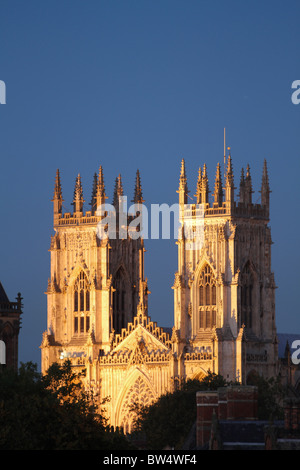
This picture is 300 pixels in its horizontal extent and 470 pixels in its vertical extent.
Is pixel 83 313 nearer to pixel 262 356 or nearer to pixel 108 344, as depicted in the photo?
pixel 108 344

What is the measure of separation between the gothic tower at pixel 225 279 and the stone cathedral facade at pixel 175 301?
0.07m

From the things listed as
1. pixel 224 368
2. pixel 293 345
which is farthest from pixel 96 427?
pixel 293 345

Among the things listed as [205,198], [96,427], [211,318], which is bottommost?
[96,427]

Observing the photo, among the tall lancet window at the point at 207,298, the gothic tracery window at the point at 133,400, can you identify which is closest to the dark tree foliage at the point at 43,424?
the tall lancet window at the point at 207,298

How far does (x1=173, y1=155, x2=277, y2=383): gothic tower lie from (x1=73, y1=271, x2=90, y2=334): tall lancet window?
8371mm

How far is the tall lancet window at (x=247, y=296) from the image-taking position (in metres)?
146

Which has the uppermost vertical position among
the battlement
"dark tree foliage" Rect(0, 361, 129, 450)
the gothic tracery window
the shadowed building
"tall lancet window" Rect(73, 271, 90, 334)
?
the battlement

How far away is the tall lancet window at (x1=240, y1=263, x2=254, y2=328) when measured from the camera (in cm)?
14625

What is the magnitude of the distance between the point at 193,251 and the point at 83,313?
1069cm

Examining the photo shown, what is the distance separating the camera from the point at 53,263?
15212cm

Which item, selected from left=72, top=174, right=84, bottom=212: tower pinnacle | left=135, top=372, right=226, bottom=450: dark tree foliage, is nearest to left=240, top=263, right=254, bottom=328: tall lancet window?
left=135, top=372, right=226, bottom=450: dark tree foliage

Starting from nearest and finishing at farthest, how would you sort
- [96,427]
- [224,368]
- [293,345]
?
1. [96,427]
2. [224,368]
3. [293,345]

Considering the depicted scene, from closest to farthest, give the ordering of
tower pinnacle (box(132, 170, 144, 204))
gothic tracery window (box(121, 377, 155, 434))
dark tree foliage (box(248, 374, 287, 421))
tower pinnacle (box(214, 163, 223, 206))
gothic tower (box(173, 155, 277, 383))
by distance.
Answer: dark tree foliage (box(248, 374, 287, 421))
gothic tower (box(173, 155, 277, 383))
tower pinnacle (box(214, 163, 223, 206))
gothic tracery window (box(121, 377, 155, 434))
tower pinnacle (box(132, 170, 144, 204))

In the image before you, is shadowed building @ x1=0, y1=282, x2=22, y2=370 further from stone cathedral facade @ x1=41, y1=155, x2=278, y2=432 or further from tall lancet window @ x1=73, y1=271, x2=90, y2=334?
tall lancet window @ x1=73, y1=271, x2=90, y2=334
